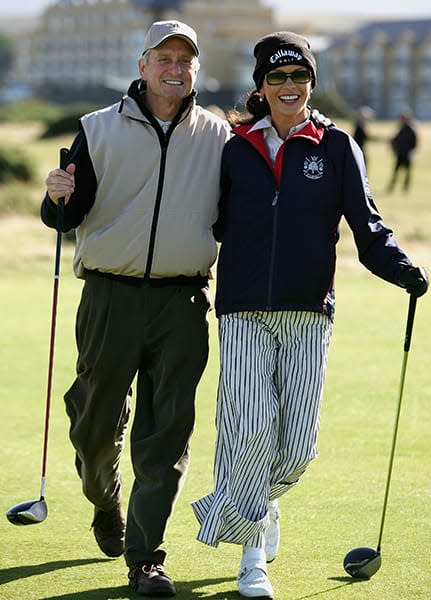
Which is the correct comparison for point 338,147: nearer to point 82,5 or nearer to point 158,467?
point 158,467

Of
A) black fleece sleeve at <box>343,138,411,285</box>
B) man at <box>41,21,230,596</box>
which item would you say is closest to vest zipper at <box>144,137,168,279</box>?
man at <box>41,21,230,596</box>

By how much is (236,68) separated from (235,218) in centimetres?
10800

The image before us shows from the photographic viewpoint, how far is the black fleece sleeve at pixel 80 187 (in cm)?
546

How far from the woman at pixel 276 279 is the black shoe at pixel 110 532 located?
22.7 inches

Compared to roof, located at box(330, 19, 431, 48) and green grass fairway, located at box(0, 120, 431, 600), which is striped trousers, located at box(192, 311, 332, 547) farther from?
roof, located at box(330, 19, 431, 48)

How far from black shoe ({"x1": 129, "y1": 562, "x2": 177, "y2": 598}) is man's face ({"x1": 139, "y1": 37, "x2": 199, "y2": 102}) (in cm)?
182

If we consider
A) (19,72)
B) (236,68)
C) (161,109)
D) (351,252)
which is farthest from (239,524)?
(19,72)

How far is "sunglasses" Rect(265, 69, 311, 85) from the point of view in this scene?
5.39 m

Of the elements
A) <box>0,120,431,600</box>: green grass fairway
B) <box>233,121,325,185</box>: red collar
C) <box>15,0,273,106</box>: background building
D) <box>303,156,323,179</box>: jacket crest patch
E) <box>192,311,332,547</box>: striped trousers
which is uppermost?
<box>15,0,273,106</box>: background building

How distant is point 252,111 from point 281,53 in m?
0.30

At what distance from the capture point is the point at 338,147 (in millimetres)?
5383

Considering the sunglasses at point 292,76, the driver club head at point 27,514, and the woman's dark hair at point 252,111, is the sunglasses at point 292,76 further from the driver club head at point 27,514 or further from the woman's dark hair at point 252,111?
the driver club head at point 27,514

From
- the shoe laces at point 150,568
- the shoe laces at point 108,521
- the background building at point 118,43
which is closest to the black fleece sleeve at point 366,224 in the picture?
the shoe laces at point 150,568

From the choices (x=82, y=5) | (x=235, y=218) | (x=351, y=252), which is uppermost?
(x=82, y=5)
